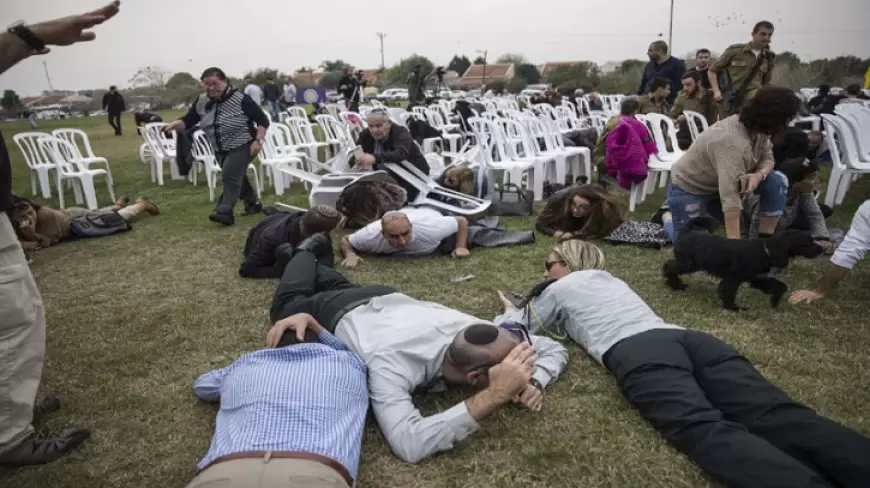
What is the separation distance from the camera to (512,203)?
5.73m

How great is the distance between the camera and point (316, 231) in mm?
3807

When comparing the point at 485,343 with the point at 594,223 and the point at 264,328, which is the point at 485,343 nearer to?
the point at 264,328

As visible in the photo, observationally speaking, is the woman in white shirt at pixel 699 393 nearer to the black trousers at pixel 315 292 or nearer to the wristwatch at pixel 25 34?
the black trousers at pixel 315 292

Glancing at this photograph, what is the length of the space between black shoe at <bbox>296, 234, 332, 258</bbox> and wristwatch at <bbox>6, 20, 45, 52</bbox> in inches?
67.8

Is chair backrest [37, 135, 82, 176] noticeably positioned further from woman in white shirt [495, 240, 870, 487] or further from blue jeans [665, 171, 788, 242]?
blue jeans [665, 171, 788, 242]

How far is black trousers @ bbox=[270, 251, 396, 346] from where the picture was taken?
255 cm

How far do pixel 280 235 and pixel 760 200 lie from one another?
3.59 metres

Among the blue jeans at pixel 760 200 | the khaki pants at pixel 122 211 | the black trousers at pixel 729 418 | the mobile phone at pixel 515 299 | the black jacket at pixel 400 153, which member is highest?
the black jacket at pixel 400 153

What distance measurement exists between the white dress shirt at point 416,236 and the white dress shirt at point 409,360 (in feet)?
5.72

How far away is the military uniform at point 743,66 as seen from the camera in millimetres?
5969

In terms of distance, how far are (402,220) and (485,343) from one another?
218cm

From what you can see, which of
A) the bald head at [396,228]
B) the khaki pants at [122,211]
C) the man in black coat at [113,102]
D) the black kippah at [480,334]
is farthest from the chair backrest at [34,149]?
the man in black coat at [113,102]

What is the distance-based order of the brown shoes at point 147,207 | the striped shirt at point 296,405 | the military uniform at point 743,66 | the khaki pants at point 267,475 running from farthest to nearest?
the brown shoes at point 147,207 < the military uniform at point 743,66 < the striped shirt at point 296,405 < the khaki pants at point 267,475

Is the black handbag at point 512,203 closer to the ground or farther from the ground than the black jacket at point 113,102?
closer to the ground
